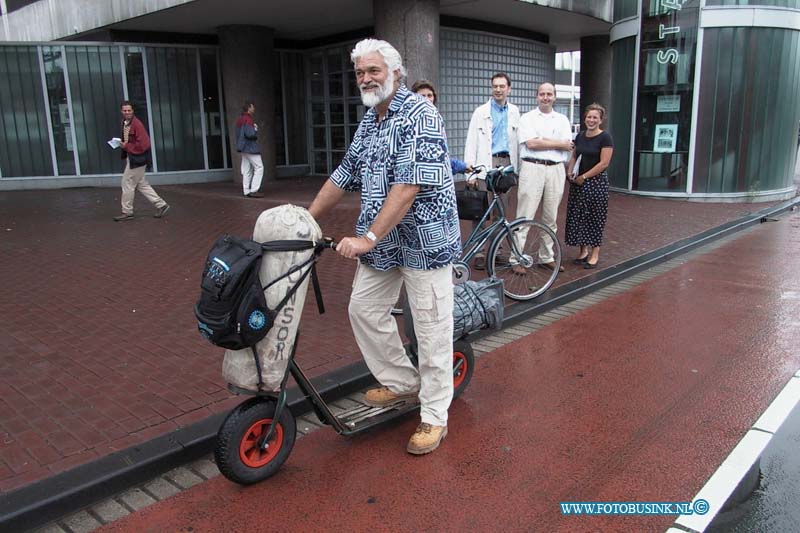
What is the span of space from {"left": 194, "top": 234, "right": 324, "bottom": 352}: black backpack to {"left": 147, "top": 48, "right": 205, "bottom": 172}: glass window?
1396 cm

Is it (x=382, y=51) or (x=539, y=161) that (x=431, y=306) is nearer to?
(x=382, y=51)

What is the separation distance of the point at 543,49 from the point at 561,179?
11994 millimetres

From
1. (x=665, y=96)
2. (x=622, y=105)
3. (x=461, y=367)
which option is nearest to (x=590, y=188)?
(x=461, y=367)

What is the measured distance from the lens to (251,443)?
10.1 feet

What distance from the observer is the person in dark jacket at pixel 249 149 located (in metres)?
12.8

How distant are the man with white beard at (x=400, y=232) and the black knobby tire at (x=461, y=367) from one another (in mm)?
374

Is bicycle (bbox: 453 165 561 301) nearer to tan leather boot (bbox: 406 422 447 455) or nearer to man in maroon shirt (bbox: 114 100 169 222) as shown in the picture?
tan leather boot (bbox: 406 422 447 455)

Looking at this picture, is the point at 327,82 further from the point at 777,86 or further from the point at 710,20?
the point at 777,86

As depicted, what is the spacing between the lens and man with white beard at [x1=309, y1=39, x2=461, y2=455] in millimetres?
3039

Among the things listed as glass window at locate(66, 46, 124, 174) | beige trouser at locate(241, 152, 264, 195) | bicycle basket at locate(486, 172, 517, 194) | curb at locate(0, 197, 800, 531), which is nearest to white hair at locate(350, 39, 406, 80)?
curb at locate(0, 197, 800, 531)

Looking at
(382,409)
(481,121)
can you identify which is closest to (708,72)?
(481,121)

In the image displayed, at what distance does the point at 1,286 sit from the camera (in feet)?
21.0

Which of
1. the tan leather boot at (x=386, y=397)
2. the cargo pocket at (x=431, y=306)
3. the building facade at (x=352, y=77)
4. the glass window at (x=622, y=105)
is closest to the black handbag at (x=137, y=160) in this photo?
the building facade at (x=352, y=77)

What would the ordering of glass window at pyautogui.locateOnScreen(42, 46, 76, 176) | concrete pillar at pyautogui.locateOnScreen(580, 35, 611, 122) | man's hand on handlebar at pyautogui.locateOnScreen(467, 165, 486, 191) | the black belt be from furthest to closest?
concrete pillar at pyautogui.locateOnScreen(580, 35, 611, 122), glass window at pyautogui.locateOnScreen(42, 46, 76, 176), the black belt, man's hand on handlebar at pyautogui.locateOnScreen(467, 165, 486, 191)
